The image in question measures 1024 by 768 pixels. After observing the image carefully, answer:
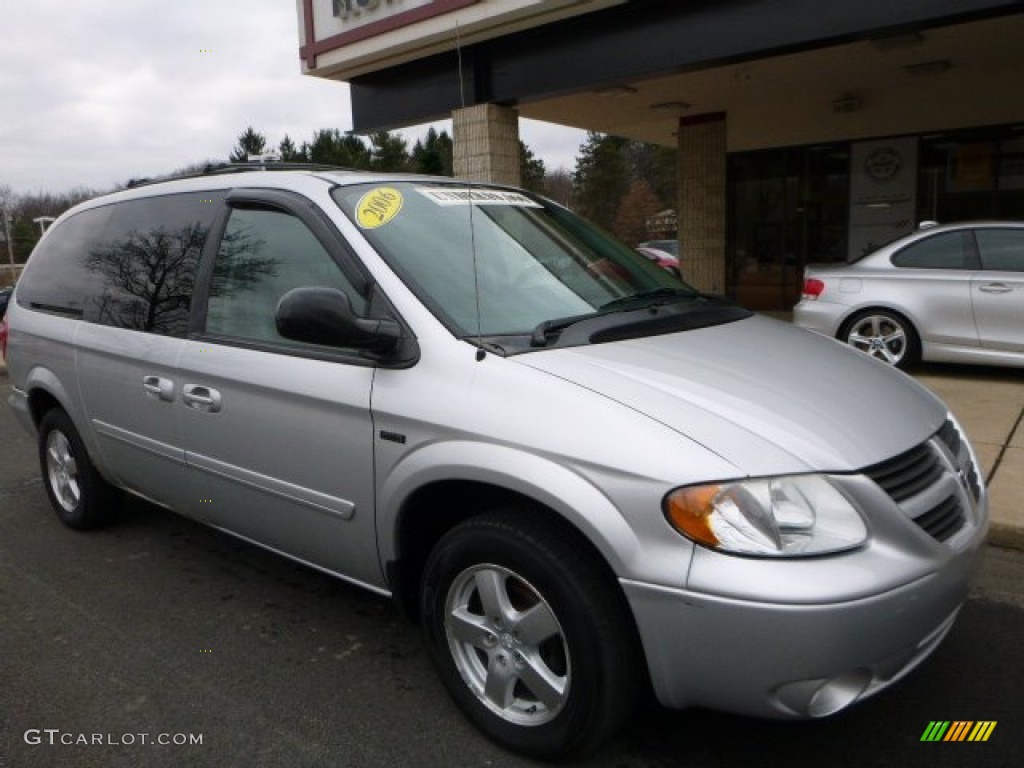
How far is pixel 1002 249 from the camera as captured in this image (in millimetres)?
7250

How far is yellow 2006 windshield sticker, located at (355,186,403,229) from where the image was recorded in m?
2.93

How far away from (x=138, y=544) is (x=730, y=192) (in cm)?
1197

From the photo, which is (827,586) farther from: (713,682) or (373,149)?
(373,149)

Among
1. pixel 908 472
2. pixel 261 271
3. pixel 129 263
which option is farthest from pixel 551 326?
pixel 129 263

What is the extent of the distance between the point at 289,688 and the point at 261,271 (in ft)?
5.15

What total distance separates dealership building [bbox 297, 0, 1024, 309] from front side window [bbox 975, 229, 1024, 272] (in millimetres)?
1827

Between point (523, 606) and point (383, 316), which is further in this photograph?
point (383, 316)

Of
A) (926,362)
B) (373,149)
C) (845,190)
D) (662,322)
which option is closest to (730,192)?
(845,190)

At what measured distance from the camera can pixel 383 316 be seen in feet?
8.84

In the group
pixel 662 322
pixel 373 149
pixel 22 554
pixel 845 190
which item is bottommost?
pixel 22 554

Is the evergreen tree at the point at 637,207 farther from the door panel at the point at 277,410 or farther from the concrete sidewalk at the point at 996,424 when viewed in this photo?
the door panel at the point at 277,410

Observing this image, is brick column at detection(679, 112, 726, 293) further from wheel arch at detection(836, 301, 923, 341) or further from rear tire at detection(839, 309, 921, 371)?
rear tire at detection(839, 309, 921, 371)

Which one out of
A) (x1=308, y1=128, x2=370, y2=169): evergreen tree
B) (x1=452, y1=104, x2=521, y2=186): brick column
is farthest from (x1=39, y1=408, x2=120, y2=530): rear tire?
(x1=308, y1=128, x2=370, y2=169): evergreen tree

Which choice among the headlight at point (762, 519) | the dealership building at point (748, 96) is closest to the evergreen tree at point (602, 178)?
the dealership building at point (748, 96)
